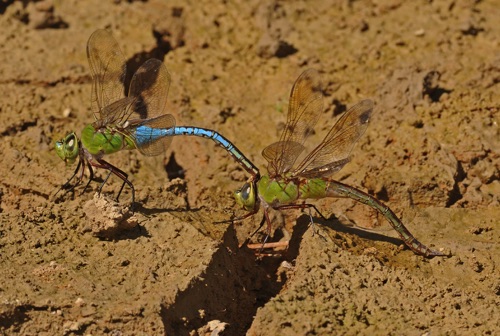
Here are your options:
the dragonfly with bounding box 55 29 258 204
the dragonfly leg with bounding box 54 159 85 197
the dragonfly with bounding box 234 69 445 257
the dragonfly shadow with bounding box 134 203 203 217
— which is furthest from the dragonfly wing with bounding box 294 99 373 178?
the dragonfly leg with bounding box 54 159 85 197

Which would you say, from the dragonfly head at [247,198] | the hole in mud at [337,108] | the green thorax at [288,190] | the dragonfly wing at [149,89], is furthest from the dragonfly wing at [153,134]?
the hole in mud at [337,108]

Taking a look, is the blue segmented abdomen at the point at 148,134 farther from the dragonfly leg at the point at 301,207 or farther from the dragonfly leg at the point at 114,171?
the dragonfly leg at the point at 301,207

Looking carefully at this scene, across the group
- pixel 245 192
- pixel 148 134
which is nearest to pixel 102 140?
pixel 148 134

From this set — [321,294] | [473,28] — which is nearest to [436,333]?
[321,294]

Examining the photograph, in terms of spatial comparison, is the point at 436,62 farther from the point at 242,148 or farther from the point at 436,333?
the point at 436,333

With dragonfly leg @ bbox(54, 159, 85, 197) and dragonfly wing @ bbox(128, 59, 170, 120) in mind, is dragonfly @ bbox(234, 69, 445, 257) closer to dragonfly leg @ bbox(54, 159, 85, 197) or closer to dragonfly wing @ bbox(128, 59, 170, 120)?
dragonfly wing @ bbox(128, 59, 170, 120)
